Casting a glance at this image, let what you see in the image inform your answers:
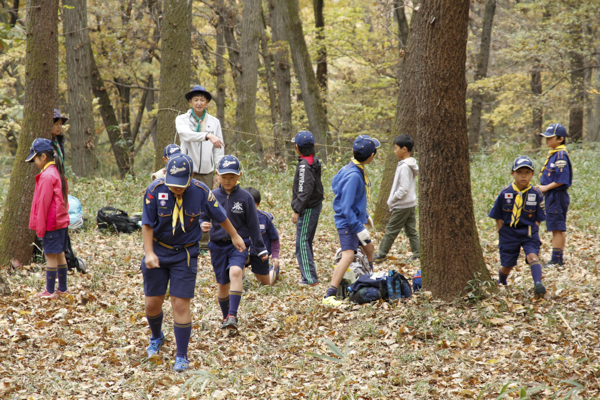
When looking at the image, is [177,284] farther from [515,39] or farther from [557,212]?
[515,39]

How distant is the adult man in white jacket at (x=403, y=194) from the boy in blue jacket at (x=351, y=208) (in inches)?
63.7

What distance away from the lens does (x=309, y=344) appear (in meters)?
5.21

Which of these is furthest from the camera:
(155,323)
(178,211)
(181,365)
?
(155,323)

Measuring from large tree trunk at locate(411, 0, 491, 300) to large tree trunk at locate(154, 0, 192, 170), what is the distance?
5852 mm

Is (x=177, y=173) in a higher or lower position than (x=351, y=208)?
higher

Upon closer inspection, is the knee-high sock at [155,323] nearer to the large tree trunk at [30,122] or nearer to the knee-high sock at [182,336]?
the knee-high sock at [182,336]

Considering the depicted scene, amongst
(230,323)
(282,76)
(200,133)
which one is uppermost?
(282,76)

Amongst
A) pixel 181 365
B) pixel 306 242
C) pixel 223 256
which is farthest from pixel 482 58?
pixel 181 365

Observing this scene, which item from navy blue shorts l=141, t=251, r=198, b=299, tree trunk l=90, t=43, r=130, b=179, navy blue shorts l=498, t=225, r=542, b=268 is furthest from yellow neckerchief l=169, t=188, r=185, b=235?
tree trunk l=90, t=43, r=130, b=179

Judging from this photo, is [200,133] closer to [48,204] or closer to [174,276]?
[48,204]

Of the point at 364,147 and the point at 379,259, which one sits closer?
the point at 364,147

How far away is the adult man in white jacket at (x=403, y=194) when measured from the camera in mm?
7859

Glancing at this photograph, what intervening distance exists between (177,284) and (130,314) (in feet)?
6.62

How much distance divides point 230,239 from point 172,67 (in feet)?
18.3
